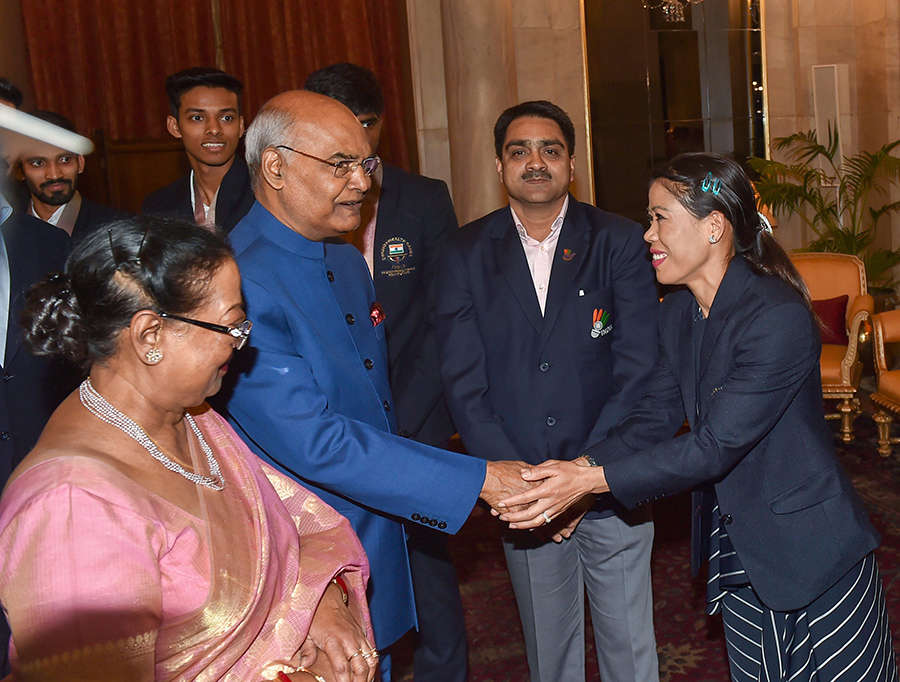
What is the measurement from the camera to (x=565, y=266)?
9.12ft

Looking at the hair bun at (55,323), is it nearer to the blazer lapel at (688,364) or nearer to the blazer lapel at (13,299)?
the blazer lapel at (13,299)

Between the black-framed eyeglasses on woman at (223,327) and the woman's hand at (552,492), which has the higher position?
the black-framed eyeglasses on woman at (223,327)

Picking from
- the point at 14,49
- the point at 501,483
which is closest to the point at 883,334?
the point at 501,483

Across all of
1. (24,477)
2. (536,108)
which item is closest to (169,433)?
(24,477)

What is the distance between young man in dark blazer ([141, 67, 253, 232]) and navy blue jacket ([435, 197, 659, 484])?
105 centimetres

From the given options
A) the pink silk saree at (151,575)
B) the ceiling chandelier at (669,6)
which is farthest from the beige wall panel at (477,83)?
the pink silk saree at (151,575)

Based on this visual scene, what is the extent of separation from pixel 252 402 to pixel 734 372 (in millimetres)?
1167

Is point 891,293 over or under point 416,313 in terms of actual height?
under

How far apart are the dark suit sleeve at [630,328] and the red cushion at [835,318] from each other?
12.4 ft

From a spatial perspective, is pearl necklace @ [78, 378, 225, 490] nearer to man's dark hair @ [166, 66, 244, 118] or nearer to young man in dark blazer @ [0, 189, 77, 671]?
young man in dark blazer @ [0, 189, 77, 671]

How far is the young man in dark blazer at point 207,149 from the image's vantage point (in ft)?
11.2

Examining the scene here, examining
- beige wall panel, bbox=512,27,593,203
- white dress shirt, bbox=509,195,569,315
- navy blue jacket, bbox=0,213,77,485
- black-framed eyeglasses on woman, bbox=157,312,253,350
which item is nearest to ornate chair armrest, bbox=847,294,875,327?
beige wall panel, bbox=512,27,593,203

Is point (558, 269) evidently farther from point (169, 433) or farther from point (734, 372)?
point (169, 433)

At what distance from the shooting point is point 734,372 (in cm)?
226
